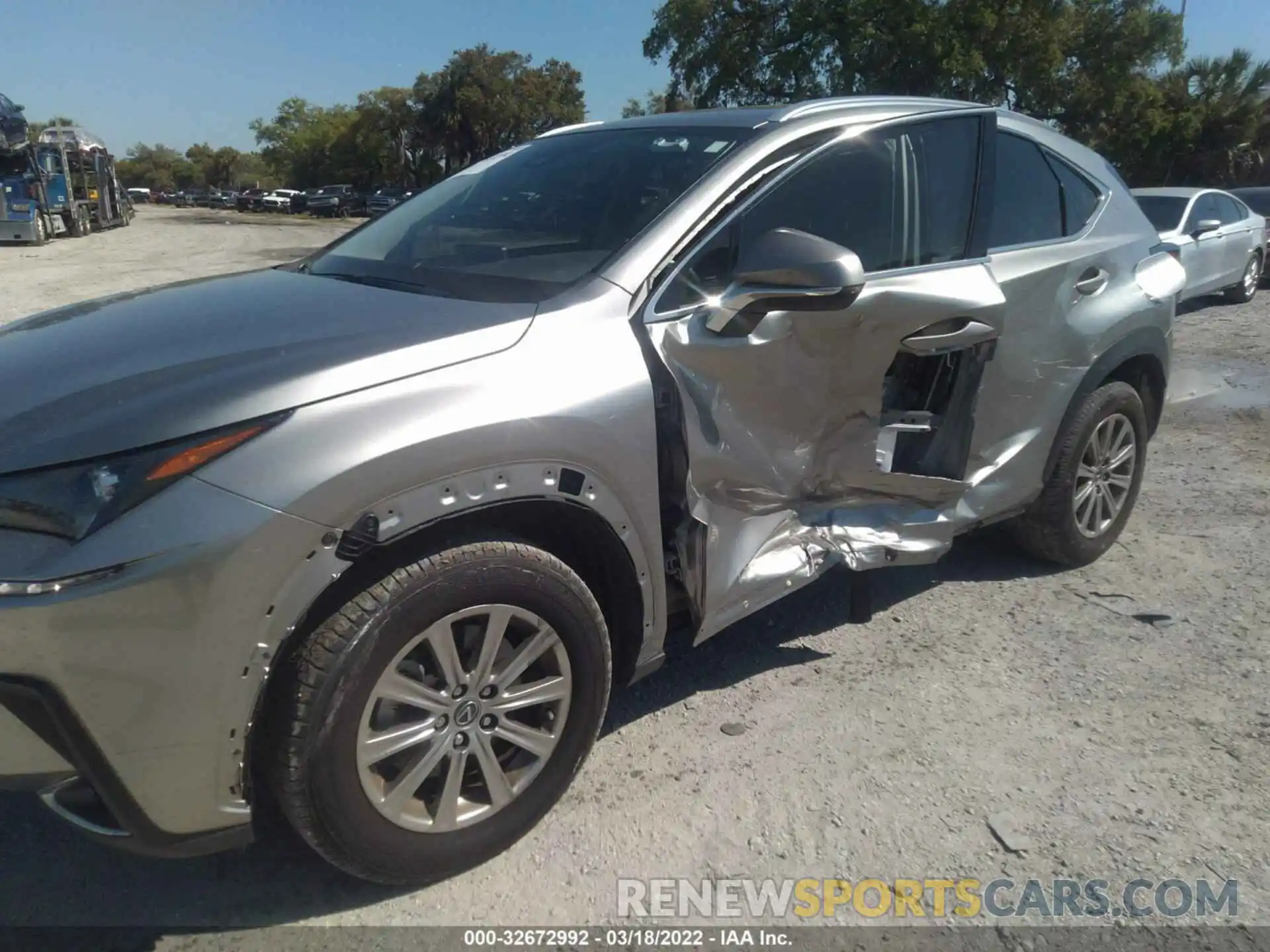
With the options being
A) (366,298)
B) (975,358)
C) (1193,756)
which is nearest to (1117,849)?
(1193,756)

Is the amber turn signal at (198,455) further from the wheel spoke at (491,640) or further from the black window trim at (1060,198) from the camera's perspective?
the black window trim at (1060,198)

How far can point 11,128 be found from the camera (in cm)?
2348

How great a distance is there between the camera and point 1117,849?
2631 mm

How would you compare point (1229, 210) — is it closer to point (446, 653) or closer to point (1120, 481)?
point (1120, 481)

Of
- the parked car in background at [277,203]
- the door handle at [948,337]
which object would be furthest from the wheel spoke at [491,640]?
the parked car in background at [277,203]

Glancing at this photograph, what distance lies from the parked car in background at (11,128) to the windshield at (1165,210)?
23763 mm

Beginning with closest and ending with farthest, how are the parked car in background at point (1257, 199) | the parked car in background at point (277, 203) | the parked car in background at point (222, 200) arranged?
1. the parked car in background at point (1257, 199)
2. the parked car in background at point (277, 203)
3. the parked car in background at point (222, 200)

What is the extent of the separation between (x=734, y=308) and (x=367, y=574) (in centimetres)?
122

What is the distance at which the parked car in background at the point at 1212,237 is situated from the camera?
36.8ft

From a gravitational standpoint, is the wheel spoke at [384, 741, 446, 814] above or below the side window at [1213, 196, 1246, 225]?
below

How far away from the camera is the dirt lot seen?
2.47 meters

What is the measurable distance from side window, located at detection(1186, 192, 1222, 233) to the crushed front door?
9.17m

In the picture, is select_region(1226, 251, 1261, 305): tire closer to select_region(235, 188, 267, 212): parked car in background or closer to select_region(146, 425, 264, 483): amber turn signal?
select_region(146, 425, 264, 483): amber turn signal

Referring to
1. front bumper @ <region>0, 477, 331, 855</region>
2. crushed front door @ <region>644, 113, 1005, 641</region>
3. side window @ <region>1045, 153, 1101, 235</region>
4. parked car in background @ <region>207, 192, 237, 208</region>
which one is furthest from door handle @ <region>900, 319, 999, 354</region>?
parked car in background @ <region>207, 192, 237, 208</region>
